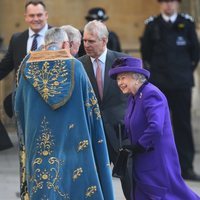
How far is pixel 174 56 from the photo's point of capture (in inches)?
428

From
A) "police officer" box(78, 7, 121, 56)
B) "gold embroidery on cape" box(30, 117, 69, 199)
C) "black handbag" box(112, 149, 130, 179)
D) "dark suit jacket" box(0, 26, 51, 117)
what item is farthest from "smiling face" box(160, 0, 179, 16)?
"gold embroidery on cape" box(30, 117, 69, 199)

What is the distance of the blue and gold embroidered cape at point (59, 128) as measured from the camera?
6.53 meters

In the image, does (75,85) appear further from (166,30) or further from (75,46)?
(166,30)

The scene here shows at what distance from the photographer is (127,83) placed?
7125mm

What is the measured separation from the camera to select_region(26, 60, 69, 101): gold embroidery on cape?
6.53 meters

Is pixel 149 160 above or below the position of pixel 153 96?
below

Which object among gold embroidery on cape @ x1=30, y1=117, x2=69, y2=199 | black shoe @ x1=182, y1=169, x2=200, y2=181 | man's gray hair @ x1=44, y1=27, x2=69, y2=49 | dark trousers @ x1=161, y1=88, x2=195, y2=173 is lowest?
black shoe @ x1=182, y1=169, x2=200, y2=181

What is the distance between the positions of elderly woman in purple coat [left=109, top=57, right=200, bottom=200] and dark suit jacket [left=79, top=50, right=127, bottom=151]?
0.98 m

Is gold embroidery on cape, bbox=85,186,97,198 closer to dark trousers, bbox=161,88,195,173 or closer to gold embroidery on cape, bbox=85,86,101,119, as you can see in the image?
gold embroidery on cape, bbox=85,86,101,119

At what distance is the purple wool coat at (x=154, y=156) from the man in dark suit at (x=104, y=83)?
0.98 metres

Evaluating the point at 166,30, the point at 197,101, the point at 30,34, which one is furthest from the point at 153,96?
the point at 197,101

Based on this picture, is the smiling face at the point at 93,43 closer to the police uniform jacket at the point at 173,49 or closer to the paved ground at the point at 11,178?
the paved ground at the point at 11,178

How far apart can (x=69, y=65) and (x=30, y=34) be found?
2874mm

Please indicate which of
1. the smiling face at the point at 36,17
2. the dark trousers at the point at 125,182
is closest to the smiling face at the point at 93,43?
the dark trousers at the point at 125,182
